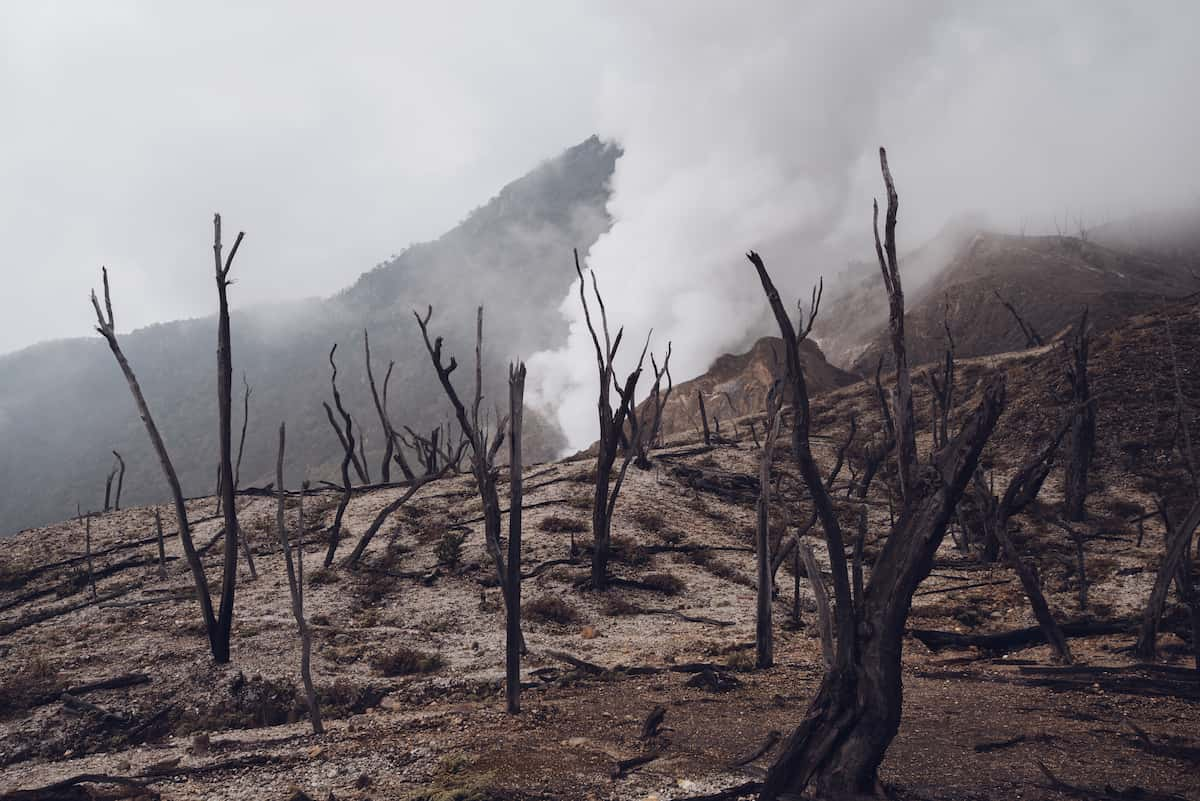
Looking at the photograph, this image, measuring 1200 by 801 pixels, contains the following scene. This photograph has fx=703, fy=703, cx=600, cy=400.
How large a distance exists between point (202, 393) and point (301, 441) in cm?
2262

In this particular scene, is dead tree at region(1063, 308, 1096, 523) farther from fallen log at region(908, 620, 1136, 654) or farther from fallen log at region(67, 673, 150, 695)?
fallen log at region(67, 673, 150, 695)

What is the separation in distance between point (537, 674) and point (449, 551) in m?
7.00

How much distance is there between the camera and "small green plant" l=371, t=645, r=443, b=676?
34.8 feet

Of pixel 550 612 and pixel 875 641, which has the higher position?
pixel 875 641

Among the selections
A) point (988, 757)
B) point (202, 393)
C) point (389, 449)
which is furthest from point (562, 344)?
point (988, 757)

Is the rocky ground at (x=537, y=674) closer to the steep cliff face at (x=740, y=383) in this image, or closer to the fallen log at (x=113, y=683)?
the fallen log at (x=113, y=683)

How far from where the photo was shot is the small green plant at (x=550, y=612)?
13.6 m

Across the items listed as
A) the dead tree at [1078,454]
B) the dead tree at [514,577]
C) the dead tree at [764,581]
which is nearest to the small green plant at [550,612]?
the dead tree at [764,581]

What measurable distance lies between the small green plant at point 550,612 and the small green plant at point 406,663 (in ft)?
9.51

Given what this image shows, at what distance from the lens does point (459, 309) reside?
11606 centimetres

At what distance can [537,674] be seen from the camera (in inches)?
401

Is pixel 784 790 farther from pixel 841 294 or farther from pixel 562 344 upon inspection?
pixel 562 344

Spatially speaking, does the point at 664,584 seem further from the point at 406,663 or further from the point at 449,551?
the point at 406,663

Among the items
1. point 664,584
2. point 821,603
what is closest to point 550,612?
point 664,584
